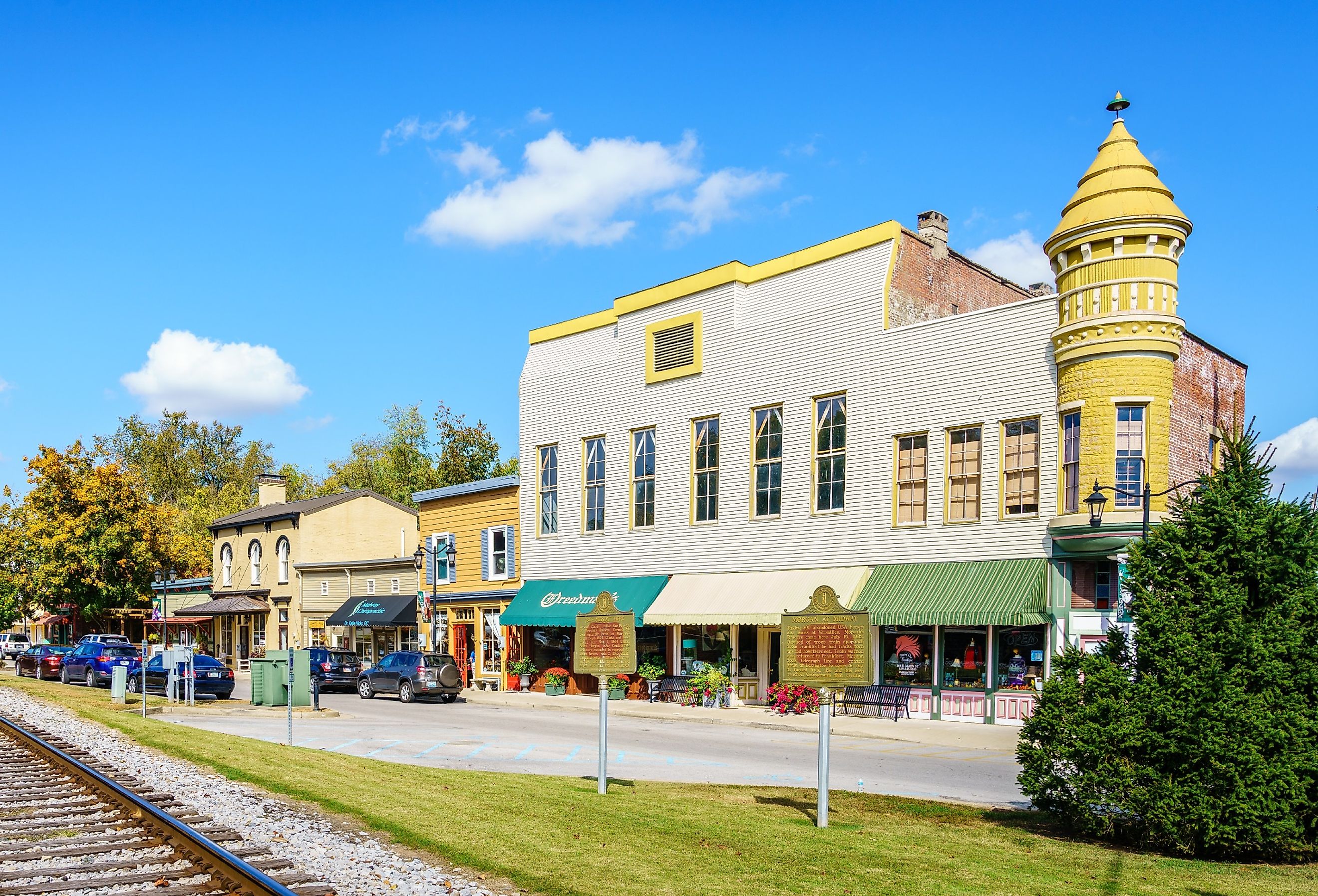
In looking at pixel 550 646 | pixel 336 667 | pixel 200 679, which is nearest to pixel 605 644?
pixel 200 679

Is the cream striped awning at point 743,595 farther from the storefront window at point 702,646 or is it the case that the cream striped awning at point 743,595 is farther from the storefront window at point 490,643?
the storefront window at point 490,643

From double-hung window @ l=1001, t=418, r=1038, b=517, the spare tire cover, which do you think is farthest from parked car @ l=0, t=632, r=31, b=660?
double-hung window @ l=1001, t=418, r=1038, b=517

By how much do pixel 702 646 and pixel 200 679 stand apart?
47.5 feet

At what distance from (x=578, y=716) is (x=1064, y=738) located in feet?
63.9

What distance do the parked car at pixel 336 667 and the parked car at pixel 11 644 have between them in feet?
102

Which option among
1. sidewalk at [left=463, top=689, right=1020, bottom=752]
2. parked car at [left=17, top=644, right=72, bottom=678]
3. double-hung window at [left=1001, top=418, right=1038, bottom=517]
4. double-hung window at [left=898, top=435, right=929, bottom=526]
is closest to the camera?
sidewalk at [left=463, top=689, right=1020, bottom=752]

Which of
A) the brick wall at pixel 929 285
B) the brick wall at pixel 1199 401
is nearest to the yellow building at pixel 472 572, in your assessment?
the brick wall at pixel 929 285

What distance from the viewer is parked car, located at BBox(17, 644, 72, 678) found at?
42.5m

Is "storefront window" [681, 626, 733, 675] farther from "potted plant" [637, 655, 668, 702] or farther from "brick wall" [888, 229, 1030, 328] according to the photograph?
"brick wall" [888, 229, 1030, 328]

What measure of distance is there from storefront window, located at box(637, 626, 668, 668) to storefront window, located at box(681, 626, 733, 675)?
2.71 ft

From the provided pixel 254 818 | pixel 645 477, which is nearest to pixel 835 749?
pixel 254 818

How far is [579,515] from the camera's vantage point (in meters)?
37.0

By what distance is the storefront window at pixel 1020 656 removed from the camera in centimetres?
2509

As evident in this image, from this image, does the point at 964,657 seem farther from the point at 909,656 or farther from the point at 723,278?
the point at 723,278
